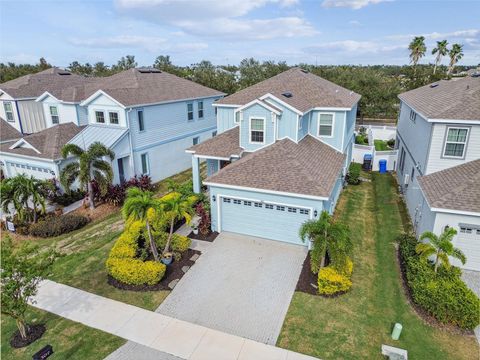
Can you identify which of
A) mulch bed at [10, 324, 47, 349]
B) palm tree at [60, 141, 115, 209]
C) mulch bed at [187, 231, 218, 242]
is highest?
palm tree at [60, 141, 115, 209]

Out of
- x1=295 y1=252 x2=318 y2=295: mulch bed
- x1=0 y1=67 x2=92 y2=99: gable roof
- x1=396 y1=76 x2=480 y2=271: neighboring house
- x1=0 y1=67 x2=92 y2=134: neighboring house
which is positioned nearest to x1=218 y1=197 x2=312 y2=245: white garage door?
x1=295 y1=252 x2=318 y2=295: mulch bed

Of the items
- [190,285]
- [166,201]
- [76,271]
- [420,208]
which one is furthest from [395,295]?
[76,271]

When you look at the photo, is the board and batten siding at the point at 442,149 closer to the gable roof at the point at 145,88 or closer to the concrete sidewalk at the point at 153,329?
the concrete sidewalk at the point at 153,329

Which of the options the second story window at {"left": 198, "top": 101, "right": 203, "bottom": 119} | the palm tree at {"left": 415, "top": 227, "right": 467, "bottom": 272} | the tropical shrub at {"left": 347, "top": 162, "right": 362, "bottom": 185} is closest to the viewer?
the palm tree at {"left": 415, "top": 227, "right": 467, "bottom": 272}

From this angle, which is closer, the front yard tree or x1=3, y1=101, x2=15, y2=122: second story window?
the front yard tree

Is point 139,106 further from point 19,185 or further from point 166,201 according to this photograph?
point 166,201

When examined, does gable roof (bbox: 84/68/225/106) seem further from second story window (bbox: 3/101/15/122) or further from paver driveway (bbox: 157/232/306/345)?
paver driveway (bbox: 157/232/306/345)

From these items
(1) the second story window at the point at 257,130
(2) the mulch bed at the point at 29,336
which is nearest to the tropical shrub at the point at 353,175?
(1) the second story window at the point at 257,130
